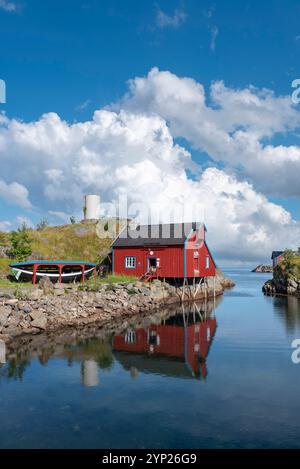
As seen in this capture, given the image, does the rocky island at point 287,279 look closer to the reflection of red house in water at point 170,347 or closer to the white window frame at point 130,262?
the white window frame at point 130,262

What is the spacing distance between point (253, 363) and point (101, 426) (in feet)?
30.4

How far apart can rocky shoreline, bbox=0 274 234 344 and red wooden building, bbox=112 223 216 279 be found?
2477 millimetres

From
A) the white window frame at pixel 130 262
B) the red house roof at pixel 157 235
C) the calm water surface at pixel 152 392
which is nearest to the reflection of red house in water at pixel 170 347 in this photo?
the calm water surface at pixel 152 392

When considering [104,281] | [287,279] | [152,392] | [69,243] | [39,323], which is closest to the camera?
[152,392]

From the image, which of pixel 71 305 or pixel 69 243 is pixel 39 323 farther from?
pixel 69 243

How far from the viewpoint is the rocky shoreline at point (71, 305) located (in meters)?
22.2

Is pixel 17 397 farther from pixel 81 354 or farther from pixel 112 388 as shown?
pixel 81 354

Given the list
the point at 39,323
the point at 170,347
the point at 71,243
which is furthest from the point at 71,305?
the point at 71,243

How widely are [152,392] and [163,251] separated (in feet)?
85.0

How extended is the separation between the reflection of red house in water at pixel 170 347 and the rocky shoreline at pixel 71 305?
4237 millimetres

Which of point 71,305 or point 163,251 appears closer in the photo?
point 71,305

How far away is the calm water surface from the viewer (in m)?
10.3

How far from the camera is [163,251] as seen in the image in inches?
1545

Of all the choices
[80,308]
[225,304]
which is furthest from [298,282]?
[80,308]
